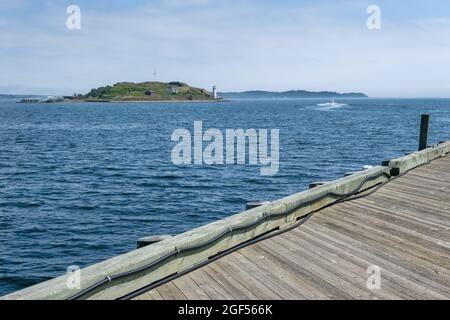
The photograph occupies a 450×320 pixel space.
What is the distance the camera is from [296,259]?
5305 mm

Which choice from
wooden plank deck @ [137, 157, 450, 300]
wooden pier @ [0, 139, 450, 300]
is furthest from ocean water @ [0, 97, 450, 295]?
wooden plank deck @ [137, 157, 450, 300]

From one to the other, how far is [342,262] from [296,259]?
0.57 m

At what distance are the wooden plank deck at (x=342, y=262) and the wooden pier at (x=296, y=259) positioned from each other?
12mm

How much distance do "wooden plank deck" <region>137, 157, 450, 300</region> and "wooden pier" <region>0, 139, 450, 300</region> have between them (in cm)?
1

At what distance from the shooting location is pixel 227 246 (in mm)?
5605

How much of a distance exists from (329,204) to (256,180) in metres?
16.4

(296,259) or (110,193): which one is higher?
(296,259)

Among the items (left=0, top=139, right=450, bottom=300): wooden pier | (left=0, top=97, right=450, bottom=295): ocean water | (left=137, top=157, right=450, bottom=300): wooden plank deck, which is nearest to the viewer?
(left=0, top=139, right=450, bottom=300): wooden pier

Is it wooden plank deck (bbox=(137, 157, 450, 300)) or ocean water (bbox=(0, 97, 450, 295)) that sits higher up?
wooden plank deck (bbox=(137, 157, 450, 300))

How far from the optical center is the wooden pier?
4.34m

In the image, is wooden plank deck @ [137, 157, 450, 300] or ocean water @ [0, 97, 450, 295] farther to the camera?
ocean water @ [0, 97, 450, 295]

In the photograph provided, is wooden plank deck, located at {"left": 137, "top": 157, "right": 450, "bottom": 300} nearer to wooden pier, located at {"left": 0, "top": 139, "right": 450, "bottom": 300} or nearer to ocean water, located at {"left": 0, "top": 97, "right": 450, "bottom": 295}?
wooden pier, located at {"left": 0, "top": 139, "right": 450, "bottom": 300}

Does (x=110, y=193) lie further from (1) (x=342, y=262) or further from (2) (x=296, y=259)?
(1) (x=342, y=262)

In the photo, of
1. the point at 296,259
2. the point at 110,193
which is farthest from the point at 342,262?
the point at 110,193
